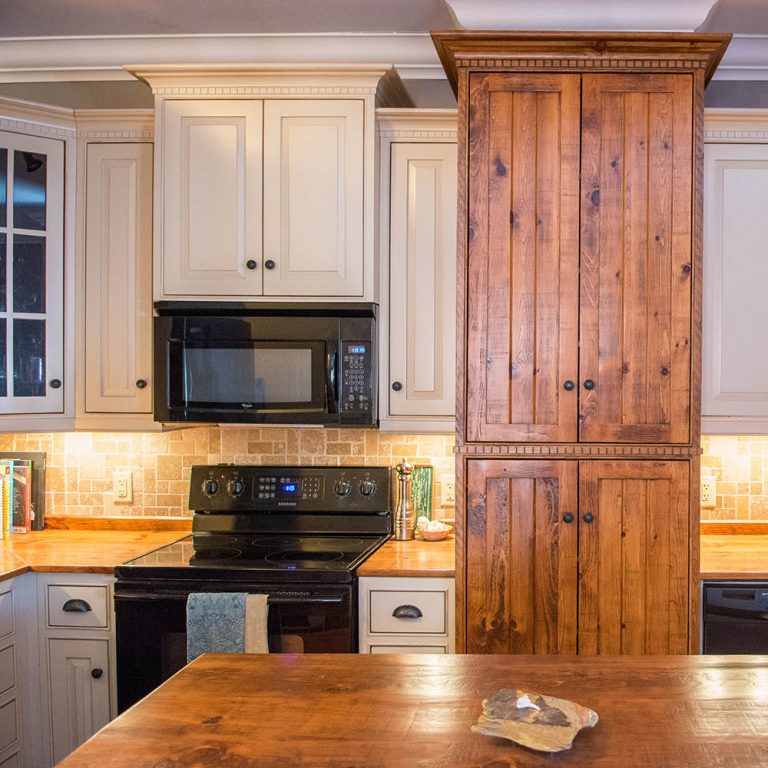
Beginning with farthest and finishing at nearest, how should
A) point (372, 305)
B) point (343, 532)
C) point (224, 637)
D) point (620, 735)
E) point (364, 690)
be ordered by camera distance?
point (343, 532)
point (372, 305)
point (224, 637)
point (364, 690)
point (620, 735)

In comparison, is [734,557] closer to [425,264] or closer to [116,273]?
[425,264]

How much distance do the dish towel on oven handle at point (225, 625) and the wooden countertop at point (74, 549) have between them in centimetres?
38

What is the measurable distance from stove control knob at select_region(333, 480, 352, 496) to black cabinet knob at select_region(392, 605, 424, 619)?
0.63 m

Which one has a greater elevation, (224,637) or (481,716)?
(481,716)

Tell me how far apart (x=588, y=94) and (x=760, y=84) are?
3.69 ft

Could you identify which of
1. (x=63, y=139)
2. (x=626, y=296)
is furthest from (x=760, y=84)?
(x=63, y=139)

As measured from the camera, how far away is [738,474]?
10.6 ft

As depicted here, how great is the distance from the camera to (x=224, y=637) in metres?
2.54

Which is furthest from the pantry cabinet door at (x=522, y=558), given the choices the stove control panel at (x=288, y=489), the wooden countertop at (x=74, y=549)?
the wooden countertop at (x=74, y=549)

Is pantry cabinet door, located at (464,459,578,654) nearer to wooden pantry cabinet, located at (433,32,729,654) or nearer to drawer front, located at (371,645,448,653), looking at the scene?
wooden pantry cabinet, located at (433,32,729,654)

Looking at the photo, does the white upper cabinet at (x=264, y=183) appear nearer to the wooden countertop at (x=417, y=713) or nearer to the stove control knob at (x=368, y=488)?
the stove control knob at (x=368, y=488)

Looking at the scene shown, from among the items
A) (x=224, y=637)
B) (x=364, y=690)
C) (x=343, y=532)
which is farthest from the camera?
(x=343, y=532)

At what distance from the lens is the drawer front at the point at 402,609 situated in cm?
269

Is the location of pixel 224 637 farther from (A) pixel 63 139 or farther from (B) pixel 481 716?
(A) pixel 63 139
